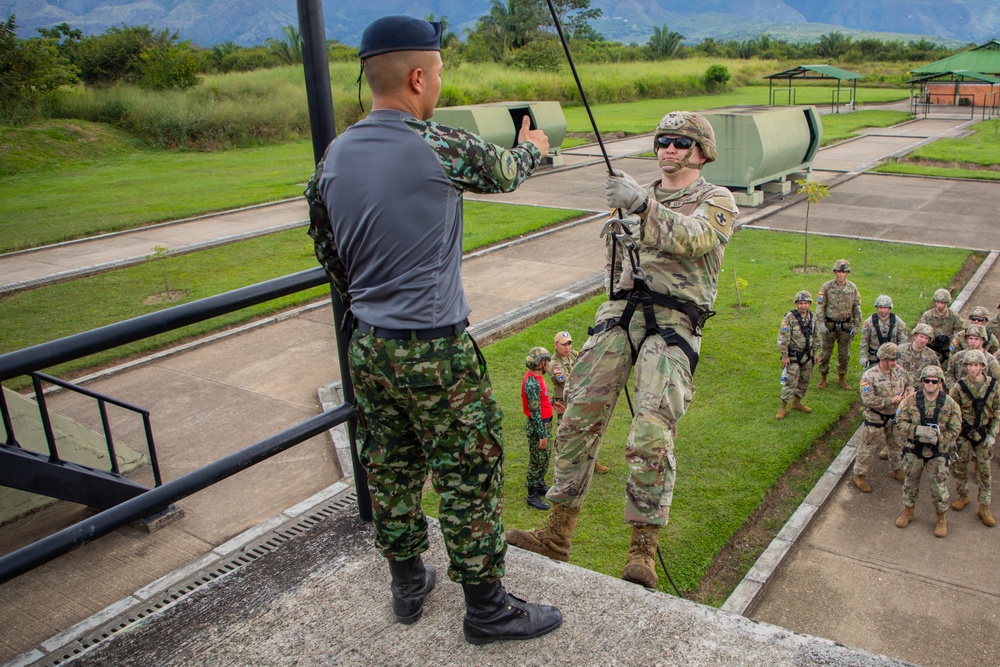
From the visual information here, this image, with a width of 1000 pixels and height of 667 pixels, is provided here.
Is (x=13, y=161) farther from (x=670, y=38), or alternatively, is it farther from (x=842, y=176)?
(x=670, y=38)

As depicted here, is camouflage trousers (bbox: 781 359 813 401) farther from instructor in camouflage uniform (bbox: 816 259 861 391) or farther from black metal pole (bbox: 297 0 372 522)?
black metal pole (bbox: 297 0 372 522)

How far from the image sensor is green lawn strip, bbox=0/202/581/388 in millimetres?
12078

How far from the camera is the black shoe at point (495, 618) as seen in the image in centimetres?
281

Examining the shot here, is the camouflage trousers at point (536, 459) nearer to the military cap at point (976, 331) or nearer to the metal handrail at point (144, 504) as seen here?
the metal handrail at point (144, 504)

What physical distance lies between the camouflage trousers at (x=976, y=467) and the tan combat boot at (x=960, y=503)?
0.04 m

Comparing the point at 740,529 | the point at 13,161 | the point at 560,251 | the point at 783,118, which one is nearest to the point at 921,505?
the point at 740,529

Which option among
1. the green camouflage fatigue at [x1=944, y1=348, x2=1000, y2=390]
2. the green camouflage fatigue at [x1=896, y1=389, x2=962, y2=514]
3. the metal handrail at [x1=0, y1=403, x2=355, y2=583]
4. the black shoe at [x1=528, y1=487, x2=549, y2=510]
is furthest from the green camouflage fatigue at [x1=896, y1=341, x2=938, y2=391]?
the metal handrail at [x1=0, y1=403, x2=355, y2=583]

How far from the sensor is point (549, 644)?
2.81 meters

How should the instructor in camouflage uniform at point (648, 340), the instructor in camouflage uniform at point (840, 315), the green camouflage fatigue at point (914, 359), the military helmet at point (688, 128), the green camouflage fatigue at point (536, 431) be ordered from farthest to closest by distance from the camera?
1. the instructor in camouflage uniform at point (840, 315)
2. the green camouflage fatigue at point (914, 359)
3. the green camouflage fatigue at point (536, 431)
4. the military helmet at point (688, 128)
5. the instructor in camouflage uniform at point (648, 340)

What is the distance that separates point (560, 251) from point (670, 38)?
63.6 meters

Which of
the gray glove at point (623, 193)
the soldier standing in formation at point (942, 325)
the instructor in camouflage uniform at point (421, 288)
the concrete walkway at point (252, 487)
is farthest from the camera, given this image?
the soldier standing in formation at point (942, 325)

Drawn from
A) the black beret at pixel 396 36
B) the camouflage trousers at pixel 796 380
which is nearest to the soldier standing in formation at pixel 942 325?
the camouflage trousers at pixel 796 380

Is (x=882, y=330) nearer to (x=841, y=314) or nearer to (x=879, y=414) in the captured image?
(x=841, y=314)

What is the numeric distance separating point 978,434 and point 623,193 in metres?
5.32
